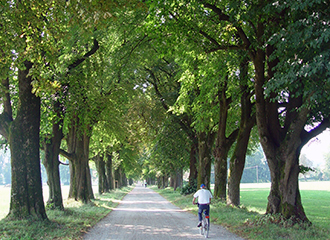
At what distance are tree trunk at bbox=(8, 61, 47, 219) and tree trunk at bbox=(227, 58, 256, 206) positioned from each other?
9.13m

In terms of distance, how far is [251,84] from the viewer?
1474cm

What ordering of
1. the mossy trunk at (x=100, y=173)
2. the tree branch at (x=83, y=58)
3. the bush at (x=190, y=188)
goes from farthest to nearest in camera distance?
1. the mossy trunk at (x=100, y=173)
2. the bush at (x=190, y=188)
3. the tree branch at (x=83, y=58)

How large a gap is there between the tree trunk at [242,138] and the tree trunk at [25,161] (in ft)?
29.9

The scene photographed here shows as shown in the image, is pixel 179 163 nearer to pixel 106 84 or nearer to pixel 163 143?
pixel 163 143

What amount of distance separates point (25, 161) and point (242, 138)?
33.3 ft

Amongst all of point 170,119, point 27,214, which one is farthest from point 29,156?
point 170,119

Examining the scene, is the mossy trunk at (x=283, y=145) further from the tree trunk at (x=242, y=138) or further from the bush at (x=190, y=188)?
the bush at (x=190, y=188)

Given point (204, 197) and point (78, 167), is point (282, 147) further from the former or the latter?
point (78, 167)

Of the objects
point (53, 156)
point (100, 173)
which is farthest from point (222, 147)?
point (100, 173)

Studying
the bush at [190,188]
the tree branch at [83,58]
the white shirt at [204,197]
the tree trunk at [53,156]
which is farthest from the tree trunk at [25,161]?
the bush at [190,188]

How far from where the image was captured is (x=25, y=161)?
10.9 m

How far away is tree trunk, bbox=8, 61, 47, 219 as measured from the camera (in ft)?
34.7

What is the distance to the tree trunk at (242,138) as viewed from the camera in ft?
48.7

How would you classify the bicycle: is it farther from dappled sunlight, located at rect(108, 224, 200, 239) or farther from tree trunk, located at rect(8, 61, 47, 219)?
tree trunk, located at rect(8, 61, 47, 219)
